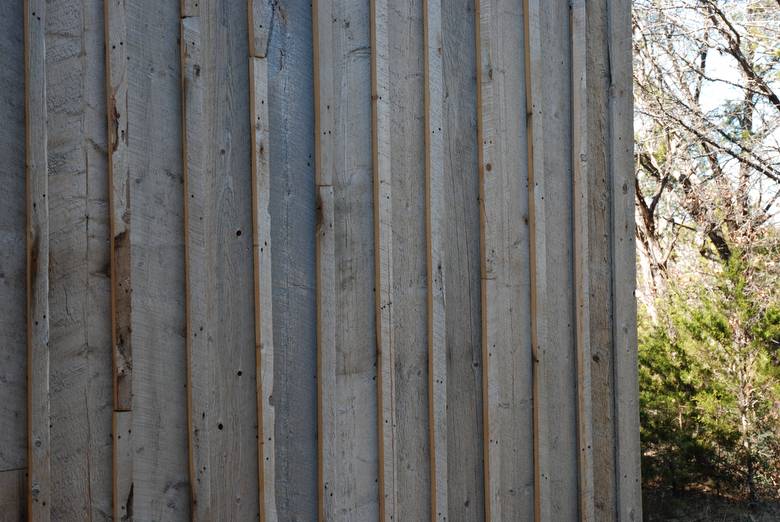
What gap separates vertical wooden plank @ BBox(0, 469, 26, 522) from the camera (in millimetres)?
1880

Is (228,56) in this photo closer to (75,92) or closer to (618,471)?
(75,92)

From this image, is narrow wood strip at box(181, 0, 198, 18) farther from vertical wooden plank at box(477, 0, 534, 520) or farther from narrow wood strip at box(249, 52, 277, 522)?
vertical wooden plank at box(477, 0, 534, 520)

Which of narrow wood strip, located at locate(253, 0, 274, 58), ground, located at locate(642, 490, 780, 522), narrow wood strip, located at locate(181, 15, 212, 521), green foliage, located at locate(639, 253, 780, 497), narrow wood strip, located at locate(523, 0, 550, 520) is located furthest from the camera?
green foliage, located at locate(639, 253, 780, 497)

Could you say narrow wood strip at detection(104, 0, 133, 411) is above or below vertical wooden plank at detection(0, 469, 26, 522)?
above

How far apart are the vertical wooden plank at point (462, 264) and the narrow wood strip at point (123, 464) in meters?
1.08

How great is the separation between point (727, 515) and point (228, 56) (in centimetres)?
447

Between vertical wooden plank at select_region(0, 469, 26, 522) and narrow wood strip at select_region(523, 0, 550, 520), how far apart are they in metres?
1.75

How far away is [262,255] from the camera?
221 cm

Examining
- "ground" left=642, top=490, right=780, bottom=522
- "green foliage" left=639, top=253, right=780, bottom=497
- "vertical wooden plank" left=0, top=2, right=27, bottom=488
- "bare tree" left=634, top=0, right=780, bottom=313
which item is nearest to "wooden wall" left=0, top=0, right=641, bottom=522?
"vertical wooden plank" left=0, top=2, right=27, bottom=488

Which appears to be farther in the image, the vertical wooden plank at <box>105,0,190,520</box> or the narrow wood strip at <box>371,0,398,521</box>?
the narrow wood strip at <box>371,0,398,521</box>

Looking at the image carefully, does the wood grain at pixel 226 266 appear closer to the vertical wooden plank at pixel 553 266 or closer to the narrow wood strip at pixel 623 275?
the vertical wooden plank at pixel 553 266

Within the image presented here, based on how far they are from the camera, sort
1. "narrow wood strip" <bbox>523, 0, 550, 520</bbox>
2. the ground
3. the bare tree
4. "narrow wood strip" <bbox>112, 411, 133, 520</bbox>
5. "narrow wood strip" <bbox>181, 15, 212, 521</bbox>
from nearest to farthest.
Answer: "narrow wood strip" <bbox>112, 411, 133, 520</bbox>, "narrow wood strip" <bbox>181, 15, 212, 521</bbox>, "narrow wood strip" <bbox>523, 0, 550, 520</bbox>, the ground, the bare tree

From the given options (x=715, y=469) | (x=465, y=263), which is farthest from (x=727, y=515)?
(x=465, y=263)

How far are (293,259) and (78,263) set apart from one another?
0.62 metres
